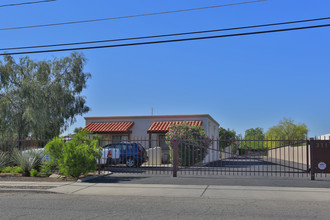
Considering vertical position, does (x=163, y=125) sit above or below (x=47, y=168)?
above

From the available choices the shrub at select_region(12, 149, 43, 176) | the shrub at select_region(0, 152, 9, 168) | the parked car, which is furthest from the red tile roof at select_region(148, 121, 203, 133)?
the shrub at select_region(12, 149, 43, 176)

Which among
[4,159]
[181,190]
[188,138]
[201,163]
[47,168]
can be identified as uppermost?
[188,138]

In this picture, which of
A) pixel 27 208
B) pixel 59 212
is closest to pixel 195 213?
pixel 59 212

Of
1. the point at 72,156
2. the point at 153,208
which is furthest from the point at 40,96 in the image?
the point at 153,208

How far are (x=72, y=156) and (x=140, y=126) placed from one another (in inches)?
694

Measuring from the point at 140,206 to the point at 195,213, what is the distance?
1585mm

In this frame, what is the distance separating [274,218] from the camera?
761 centimetres

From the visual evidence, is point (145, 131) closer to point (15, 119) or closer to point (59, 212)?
point (15, 119)

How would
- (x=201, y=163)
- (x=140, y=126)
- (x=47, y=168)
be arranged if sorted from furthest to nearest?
1. (x=140, y=126)
2. (x=201, y=163)
3. (x=47, y=168)

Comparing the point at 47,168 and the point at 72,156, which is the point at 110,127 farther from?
the point at 72,156

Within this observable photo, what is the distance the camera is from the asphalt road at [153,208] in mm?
7828

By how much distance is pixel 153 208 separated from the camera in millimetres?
8711

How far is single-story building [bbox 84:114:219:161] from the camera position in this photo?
98.9 ft

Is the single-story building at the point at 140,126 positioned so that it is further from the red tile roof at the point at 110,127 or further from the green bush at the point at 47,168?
the green bush at the point at 47,168
